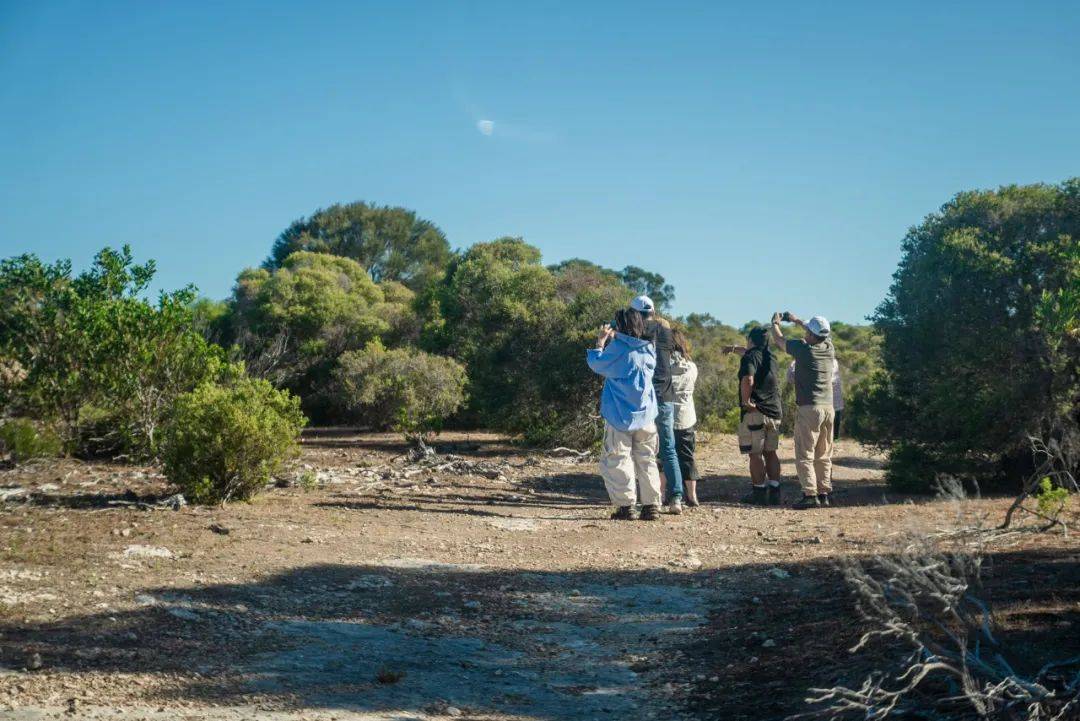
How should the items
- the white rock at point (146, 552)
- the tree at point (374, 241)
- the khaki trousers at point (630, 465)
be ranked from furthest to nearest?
the tree at point (374, 241) → the khaki trousers at point (630, 465) → the white rock at point (146, 552)

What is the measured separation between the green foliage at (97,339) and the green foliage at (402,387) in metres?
5.66

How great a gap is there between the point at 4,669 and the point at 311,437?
49.9 ft

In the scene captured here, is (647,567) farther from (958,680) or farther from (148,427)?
(148,427)

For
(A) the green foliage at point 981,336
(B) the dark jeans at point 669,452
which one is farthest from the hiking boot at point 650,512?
(A) the green foliage at point 981,336

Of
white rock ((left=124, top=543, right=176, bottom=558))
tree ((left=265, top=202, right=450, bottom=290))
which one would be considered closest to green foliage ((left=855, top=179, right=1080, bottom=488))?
white rock ((left=124, top=543, right=176, bottom=558))

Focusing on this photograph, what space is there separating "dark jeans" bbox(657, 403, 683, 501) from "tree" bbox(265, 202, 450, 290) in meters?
37.0

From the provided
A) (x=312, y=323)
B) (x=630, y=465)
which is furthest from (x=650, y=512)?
(x=312, y=323)

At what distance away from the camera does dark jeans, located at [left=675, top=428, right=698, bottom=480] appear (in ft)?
34.9

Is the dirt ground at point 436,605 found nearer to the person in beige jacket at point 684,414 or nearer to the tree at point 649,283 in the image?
the person in beige jacket at point 684,414

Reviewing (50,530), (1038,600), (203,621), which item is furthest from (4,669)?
(1038,600)

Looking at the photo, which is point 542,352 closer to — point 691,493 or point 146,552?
point 691,493

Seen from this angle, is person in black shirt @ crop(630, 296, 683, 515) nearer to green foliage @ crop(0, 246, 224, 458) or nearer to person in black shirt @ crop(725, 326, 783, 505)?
person in black shirt @ crop(725, 326, 783, 505)

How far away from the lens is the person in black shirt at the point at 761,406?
10914 millimetres

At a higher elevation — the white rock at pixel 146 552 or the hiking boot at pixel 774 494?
the white rock at pixel 146 552
